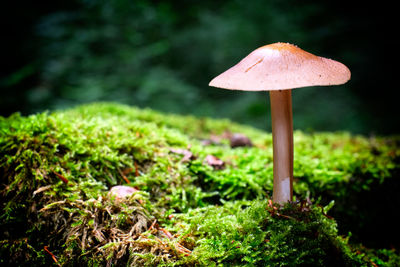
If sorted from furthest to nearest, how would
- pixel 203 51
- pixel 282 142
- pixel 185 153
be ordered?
pixel 203 51 < pixel 185 153 < pixel 282 142

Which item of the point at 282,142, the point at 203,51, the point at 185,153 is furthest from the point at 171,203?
the point at 203,51

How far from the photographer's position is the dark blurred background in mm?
5348

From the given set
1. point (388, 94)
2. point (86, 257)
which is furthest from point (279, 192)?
point (388, 94)

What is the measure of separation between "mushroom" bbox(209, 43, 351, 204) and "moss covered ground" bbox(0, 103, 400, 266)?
22 cm

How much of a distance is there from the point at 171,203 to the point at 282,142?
0.80m

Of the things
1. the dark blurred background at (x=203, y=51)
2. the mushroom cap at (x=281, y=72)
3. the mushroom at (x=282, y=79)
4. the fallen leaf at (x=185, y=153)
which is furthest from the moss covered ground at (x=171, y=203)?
the dark blurred background at (x=203, y=51)

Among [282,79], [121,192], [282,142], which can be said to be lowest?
[121,192]

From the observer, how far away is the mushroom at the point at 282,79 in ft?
3.71

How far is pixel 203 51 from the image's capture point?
7.46 meters

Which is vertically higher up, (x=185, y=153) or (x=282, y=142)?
(x=282, y=142)

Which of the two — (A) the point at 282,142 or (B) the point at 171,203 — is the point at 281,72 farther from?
(B) the point at 171,203

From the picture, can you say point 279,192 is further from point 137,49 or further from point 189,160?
point 137,49

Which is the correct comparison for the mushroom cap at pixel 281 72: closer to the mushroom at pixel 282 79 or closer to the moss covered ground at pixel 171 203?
the mushroom at pixel 282 79

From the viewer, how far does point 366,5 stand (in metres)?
6.89
